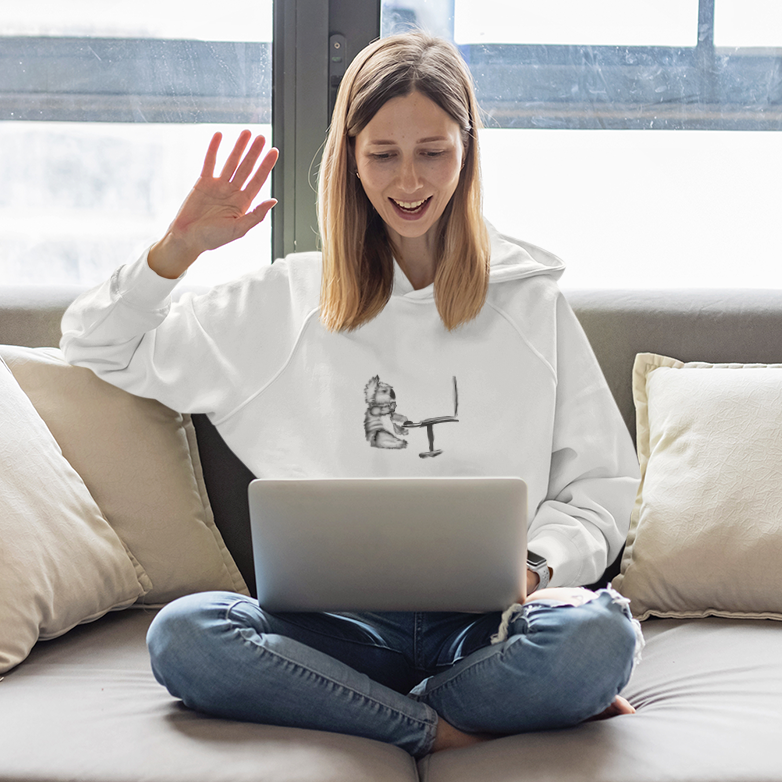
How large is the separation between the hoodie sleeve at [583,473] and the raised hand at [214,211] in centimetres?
53

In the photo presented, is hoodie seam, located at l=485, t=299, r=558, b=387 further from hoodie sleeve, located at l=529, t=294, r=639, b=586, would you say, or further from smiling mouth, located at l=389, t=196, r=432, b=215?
smiling mouth, located at l=389, t=196, r=432, b=215

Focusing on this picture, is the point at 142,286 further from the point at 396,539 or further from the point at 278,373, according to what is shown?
→ the point at 396,539

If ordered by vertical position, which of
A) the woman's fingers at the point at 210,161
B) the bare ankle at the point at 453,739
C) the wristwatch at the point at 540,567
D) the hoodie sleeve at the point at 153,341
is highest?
the woman's fingers at the point at 210,161

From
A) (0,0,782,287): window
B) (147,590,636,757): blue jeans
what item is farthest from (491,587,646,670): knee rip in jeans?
(0,0,782,287): window

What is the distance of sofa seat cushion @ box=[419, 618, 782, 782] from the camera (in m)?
0.82

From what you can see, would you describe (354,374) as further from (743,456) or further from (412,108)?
(743,456)

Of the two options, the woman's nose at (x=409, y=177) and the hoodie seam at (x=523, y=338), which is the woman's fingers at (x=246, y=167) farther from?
the hoodie seam at (x=523, y=338)

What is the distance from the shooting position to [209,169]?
1265 mm

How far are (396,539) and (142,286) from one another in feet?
2.08

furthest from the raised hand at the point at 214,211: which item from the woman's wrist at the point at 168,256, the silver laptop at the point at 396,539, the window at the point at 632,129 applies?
the window at the point at 632,129

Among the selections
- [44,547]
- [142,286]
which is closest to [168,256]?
[142,286]

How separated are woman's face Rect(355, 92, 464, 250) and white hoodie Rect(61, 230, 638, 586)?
0.12m

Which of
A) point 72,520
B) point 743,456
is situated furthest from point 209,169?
point 743,456

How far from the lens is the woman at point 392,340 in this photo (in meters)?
1.23
